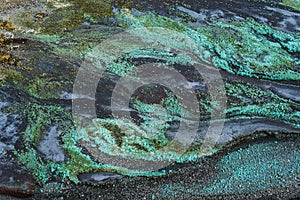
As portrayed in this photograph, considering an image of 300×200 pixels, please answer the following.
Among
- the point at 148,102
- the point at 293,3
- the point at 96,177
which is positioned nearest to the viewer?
the point at 96,177

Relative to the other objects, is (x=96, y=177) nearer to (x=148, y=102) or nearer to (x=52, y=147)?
(x=52, y=147)

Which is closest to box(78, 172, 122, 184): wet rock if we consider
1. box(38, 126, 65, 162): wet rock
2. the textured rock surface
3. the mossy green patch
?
the textured rock surface

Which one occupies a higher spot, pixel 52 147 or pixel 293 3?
pixel 293 3

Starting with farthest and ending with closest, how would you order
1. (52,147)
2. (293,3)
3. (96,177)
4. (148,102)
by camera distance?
1. (293,3)
2. (148,102)
3. (52,147)
4. (96,177)

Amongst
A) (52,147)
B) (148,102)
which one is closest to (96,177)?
(52,147)

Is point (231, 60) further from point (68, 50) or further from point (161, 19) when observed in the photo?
point (68, 50)

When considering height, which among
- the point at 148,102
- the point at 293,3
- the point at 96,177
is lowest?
the point at 96,177

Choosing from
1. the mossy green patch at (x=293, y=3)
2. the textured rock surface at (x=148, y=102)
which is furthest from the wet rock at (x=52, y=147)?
the mossy green patch at (x=293, y=3)

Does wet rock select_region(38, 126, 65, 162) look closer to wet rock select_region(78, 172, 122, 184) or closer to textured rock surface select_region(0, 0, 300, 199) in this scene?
textured rock surface select_region(0, 0, 300, 199)

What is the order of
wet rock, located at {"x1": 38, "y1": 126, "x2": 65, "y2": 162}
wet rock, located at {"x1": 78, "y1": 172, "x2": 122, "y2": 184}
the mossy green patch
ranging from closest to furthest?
1. wet rock, located at {"x1": 78, "y1": 172, "x2": 122, "y2": 184}
2. wet rock, located at {"x1": 38, "y1": 126, "x2": 65, "y2": 162}
3. the mossy green patch

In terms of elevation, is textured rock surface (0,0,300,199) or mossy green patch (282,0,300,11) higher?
mossy green patch (282,0,300,11)

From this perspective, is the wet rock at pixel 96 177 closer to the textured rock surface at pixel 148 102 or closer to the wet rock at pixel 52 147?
the textured rock surface at pixel 148 102
